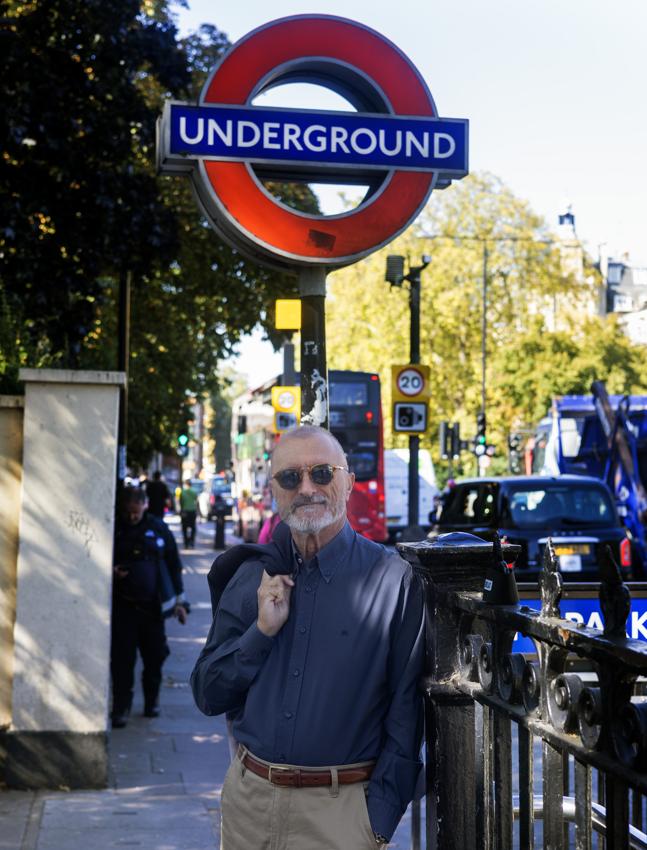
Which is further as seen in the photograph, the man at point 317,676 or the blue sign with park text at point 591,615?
the blue sign with park text at point 591,615

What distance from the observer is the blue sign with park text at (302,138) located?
427 cm

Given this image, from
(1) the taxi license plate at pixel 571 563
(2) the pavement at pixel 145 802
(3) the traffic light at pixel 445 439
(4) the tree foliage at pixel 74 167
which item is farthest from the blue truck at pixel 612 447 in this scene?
(2) the pavement at pixel 145 802

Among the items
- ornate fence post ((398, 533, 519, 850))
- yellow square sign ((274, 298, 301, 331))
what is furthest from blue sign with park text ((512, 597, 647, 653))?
yellow square sign ((274, 298, 301, 331))

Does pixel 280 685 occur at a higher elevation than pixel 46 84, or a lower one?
lower

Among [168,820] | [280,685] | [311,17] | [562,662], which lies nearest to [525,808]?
[562,662]

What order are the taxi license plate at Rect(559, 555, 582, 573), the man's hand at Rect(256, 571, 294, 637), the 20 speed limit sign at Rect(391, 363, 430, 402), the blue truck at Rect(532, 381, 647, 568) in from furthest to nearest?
the blue truck at Rect(532, 381, 647, 568)
the 20 speed limit sign at Rect(391, 363, 430, 402)
the taxi license plate at Rect(559, 555, 582, 573)
the man's hand at Rect(256, 571, 294, 637)

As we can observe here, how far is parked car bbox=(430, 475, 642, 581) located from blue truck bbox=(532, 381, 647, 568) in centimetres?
400

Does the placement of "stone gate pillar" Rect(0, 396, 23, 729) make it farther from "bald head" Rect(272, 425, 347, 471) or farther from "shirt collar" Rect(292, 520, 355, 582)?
"shirt collar" Rect(292, 520, 355, 582)

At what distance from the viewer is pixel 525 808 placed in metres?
2.84

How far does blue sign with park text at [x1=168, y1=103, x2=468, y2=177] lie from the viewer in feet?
14.0

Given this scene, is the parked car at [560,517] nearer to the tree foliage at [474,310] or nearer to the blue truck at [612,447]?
the blue truck at [612,447]

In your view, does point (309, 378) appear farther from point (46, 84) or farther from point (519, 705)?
point (46, 84)

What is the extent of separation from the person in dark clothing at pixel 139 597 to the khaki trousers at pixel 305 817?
6665 millimetres

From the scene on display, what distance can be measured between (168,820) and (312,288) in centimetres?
327
